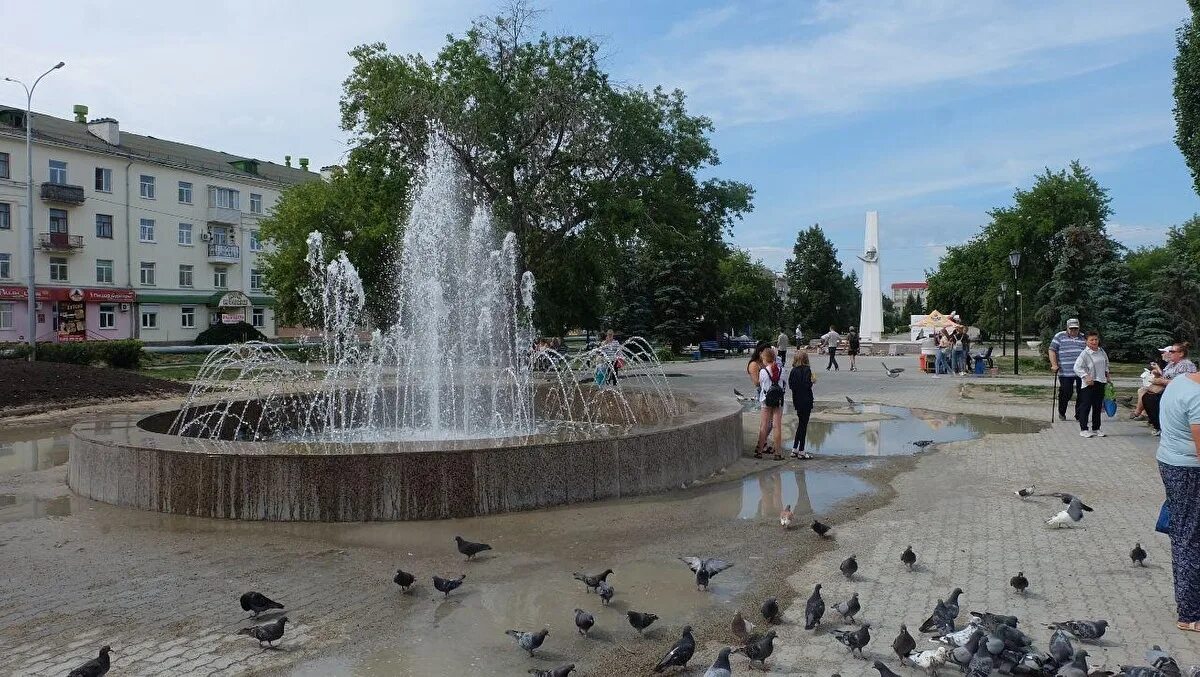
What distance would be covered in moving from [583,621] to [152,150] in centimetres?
5161

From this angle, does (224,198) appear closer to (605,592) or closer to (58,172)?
(58,172)

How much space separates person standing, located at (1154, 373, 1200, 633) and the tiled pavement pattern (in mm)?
202

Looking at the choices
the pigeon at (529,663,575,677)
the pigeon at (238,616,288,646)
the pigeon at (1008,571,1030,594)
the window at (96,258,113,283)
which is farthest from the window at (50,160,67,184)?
the pigeon at (1008,571,1030,594)

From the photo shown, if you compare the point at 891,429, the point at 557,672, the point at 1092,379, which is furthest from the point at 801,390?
the point at 557,672

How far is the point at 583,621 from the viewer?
468cm

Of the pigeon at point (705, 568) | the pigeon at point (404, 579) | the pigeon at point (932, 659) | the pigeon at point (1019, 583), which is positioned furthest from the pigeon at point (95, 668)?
the pigeon at point (1019, 583)

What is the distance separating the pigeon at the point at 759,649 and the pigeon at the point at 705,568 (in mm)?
1135

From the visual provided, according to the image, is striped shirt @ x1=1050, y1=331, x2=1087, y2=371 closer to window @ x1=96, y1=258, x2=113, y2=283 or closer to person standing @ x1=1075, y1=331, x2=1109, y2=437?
person standing @ x1=1075, y1=331, x2=1109, y2=437

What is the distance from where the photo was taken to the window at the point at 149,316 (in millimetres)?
45812

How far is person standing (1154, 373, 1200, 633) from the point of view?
186 inches

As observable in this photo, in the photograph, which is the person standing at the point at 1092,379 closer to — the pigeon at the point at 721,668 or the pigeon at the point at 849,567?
the pigeon at the point at 849,567

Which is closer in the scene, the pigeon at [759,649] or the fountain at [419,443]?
the pigeon at [759,649]

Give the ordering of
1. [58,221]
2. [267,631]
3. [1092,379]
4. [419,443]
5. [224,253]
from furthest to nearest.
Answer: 1. [224,253]
2. [58,221]
3. [1092,379]
4. [419,443]
5. [267,631]

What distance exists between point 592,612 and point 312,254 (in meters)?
30.8
